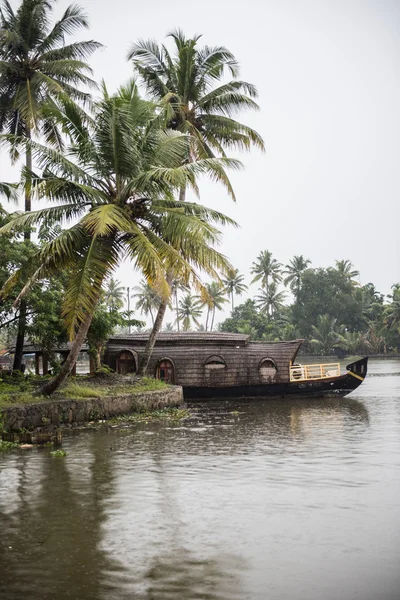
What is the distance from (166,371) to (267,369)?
4084mm

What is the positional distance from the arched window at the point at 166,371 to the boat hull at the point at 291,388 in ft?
2.36

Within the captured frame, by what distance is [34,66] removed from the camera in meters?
21.6

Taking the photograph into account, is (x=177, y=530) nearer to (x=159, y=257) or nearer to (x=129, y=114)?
(x=159, y=257)

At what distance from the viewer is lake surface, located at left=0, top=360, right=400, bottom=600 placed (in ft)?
19.3

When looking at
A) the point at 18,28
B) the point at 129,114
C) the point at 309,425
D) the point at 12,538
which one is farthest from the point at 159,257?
the point at 18,28

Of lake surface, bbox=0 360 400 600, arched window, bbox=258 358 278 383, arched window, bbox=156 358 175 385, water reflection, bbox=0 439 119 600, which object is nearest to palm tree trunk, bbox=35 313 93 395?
lake surface, bbox=0 360 400 600

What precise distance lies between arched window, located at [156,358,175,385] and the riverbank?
2914mm

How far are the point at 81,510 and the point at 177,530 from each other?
1623 millimetres

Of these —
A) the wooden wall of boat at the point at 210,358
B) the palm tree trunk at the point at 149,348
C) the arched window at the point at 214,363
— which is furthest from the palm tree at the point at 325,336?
the palm tree trunk at the point at 149,348

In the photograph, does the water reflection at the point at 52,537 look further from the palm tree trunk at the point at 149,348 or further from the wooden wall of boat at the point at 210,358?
the wooden wall of boat at the point at 210,358

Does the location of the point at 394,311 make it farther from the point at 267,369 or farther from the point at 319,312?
the point at 267,369

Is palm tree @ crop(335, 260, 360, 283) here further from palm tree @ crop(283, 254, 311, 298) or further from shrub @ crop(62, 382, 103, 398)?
shrub @ crop(62, 382, 103, 398)

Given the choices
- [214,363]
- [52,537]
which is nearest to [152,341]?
[214,363]

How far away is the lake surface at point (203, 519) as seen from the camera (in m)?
5.87
